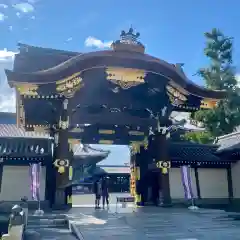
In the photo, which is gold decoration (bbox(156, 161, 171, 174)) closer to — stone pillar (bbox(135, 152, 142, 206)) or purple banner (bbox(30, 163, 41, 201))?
stone pillar (bbox(135, 152, 142, 206))

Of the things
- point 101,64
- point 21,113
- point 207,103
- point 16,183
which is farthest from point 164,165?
point 16,183

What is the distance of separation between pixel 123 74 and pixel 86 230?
7.72 metres

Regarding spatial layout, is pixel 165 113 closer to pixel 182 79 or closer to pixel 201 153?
pixel 182 79

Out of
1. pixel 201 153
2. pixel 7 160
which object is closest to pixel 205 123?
pixel 201 153

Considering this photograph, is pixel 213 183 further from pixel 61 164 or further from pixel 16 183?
pixel 16 183

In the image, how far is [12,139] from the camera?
1889 centimetres

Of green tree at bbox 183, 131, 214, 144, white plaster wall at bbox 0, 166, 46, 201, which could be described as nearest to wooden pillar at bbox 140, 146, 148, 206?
white plaster wall at bbox 0, 166, 46, 201

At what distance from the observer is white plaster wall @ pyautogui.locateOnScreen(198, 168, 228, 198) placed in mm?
20484

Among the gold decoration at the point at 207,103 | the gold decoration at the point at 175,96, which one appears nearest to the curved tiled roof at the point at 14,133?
the gold decoration at the point at 175,96

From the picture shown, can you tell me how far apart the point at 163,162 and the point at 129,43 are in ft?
21.2

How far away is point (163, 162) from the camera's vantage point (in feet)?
54.7

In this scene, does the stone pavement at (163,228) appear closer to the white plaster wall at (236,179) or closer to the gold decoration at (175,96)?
the gold decoration at (175,96)

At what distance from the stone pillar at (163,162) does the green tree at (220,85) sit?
42.1 feet

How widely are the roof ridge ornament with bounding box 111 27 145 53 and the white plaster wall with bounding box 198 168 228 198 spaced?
972cm
